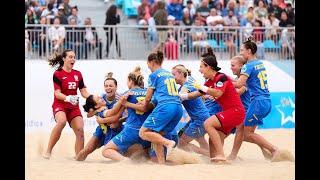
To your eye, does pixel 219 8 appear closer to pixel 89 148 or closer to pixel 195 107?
pixel 195 107

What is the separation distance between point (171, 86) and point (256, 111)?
1.92 meters

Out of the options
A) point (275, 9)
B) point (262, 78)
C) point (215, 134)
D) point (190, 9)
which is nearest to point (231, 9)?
point (190, 9)

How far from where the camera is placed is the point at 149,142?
1160 centimetres

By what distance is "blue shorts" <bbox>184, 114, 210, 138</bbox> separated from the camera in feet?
40.3

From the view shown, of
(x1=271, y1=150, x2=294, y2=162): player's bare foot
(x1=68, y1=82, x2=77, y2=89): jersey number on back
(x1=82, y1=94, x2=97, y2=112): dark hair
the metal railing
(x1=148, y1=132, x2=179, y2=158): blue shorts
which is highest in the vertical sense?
the metal railing

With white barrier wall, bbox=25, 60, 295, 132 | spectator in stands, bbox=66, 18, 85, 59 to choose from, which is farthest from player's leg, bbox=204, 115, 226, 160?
spectator in stands, bbox=66, 18, 85, 59

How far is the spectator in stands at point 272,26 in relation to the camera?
69.7ft

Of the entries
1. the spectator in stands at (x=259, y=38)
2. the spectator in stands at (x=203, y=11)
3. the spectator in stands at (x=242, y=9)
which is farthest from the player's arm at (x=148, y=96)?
the spectator in stands at (x=242, y=9)

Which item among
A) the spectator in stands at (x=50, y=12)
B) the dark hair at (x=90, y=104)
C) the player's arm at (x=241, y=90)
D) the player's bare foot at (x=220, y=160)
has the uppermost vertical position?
the spectator in stands at (x=50, y=12)

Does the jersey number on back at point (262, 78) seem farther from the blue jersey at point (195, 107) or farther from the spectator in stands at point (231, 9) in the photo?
the spectator in stands at point (231, 9)

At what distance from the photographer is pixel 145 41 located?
66.3 feet

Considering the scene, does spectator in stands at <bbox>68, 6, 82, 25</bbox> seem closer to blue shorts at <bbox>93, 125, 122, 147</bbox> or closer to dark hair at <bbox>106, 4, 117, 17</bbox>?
dark hair at <bbox>106, 4, 117, 17</bbox>

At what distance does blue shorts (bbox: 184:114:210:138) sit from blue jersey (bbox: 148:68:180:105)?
4.15 ft

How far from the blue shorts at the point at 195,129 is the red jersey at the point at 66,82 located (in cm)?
200
